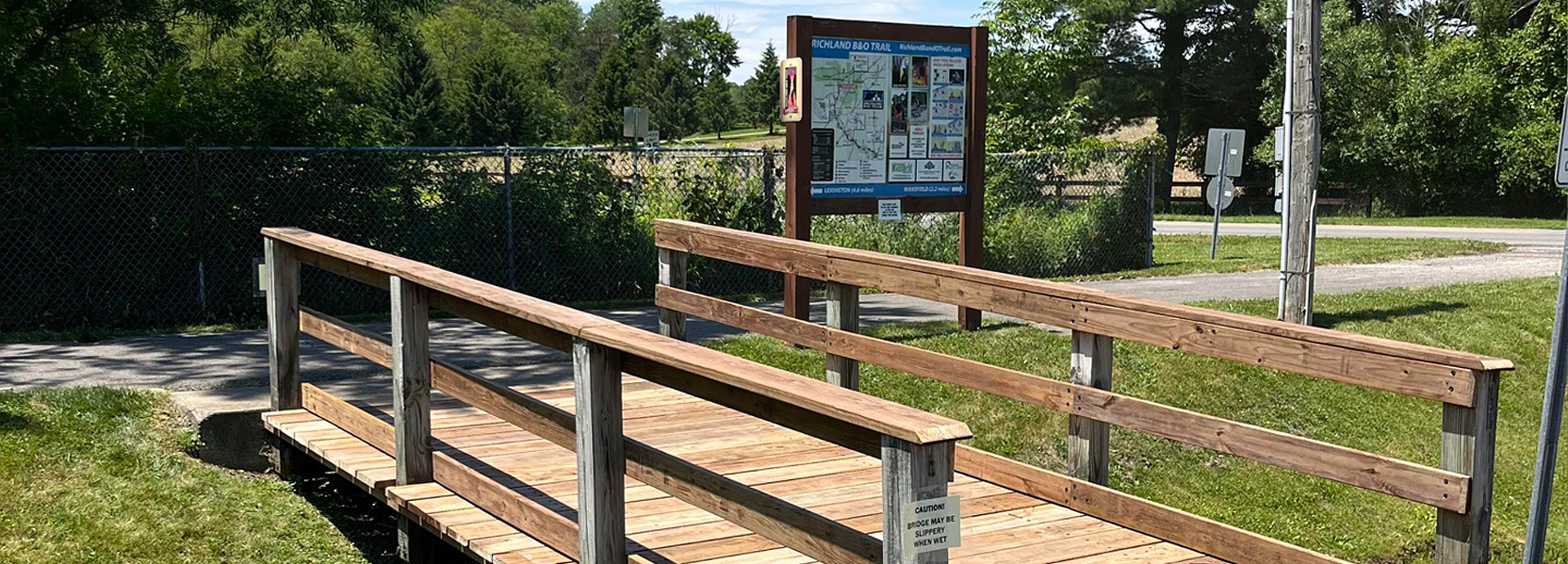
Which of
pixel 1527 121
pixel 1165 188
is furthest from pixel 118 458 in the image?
pixel 1165 188

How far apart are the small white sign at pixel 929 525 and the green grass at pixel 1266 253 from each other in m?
14.7

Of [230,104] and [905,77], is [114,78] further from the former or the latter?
[905,77]

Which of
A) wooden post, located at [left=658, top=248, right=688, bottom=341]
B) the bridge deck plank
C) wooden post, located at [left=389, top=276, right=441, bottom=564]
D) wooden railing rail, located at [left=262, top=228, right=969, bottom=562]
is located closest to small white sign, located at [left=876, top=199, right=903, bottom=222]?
wooden post, located at [left=658, top=248, right=688, bottom=341]

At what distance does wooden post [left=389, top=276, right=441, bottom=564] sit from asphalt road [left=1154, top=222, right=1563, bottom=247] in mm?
22049

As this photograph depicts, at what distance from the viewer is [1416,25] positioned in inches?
1702

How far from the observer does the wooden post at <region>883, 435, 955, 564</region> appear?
10.8ft

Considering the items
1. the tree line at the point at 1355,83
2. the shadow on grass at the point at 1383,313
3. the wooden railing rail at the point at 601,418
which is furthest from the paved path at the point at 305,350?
the tree line at the point at 1355,83

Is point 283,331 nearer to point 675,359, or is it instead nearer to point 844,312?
point 844,312

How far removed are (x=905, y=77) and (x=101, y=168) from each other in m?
7.00

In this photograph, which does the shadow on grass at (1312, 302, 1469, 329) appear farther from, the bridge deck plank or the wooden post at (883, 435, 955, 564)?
the wooden post at (883, 435, 955, 564)

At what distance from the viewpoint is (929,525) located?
334cm

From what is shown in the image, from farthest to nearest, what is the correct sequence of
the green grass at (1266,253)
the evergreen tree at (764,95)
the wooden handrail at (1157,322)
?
1. the evergreen tree at (764,95)
2. the green grass at (1266,253)
3. the wooden handrail at (1157,322)

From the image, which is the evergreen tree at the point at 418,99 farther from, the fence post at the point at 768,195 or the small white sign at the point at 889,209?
the small white sign at the point at 889,209

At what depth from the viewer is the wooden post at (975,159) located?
38.9 ft
